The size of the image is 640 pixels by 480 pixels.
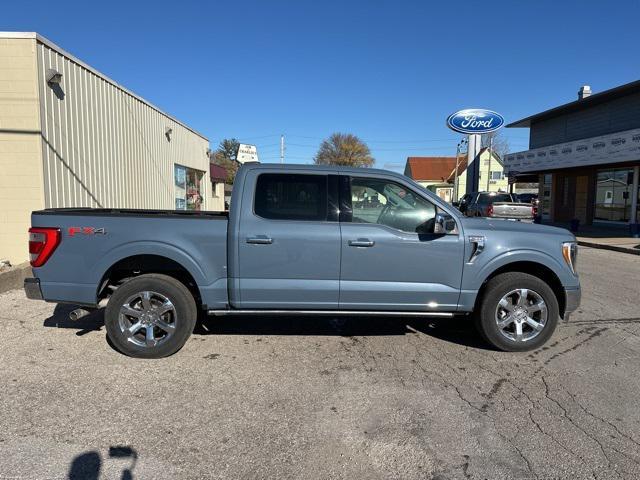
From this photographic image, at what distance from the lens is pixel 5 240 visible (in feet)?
27.9

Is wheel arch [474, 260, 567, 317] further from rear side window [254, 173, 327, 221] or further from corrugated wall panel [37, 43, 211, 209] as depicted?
corrugated wall panel [37, 43, 211, 209]

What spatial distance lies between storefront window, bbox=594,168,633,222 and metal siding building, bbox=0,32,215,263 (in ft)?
65.8

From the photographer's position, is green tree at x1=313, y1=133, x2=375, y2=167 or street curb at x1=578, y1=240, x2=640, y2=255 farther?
green tree at x1=313, y1=133, x2=375, y2=167

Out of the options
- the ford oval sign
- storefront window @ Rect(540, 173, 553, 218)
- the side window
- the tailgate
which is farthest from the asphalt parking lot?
storefront window @ Rect(540, 173, 553, 218)

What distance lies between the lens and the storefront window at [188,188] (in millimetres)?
18031

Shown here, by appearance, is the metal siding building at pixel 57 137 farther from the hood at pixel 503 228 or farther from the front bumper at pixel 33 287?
the hood at pixel 503 228

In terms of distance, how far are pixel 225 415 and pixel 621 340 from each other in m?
4.60

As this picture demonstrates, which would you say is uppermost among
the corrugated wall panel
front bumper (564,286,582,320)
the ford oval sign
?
the ford oval sign

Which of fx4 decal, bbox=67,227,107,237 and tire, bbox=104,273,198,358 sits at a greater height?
fx4 decal, bbox=67,227,107,237

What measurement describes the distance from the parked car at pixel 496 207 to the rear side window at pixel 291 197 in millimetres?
11217

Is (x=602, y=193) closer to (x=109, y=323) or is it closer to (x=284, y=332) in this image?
(x=284, y=332)

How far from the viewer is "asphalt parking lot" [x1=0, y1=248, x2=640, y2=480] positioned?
2947 mm

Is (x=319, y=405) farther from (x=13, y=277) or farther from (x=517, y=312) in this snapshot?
(x=13, y=277)

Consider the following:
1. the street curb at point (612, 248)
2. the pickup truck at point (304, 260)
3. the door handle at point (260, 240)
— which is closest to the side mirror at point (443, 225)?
the pickup truck at point (304, 260)
